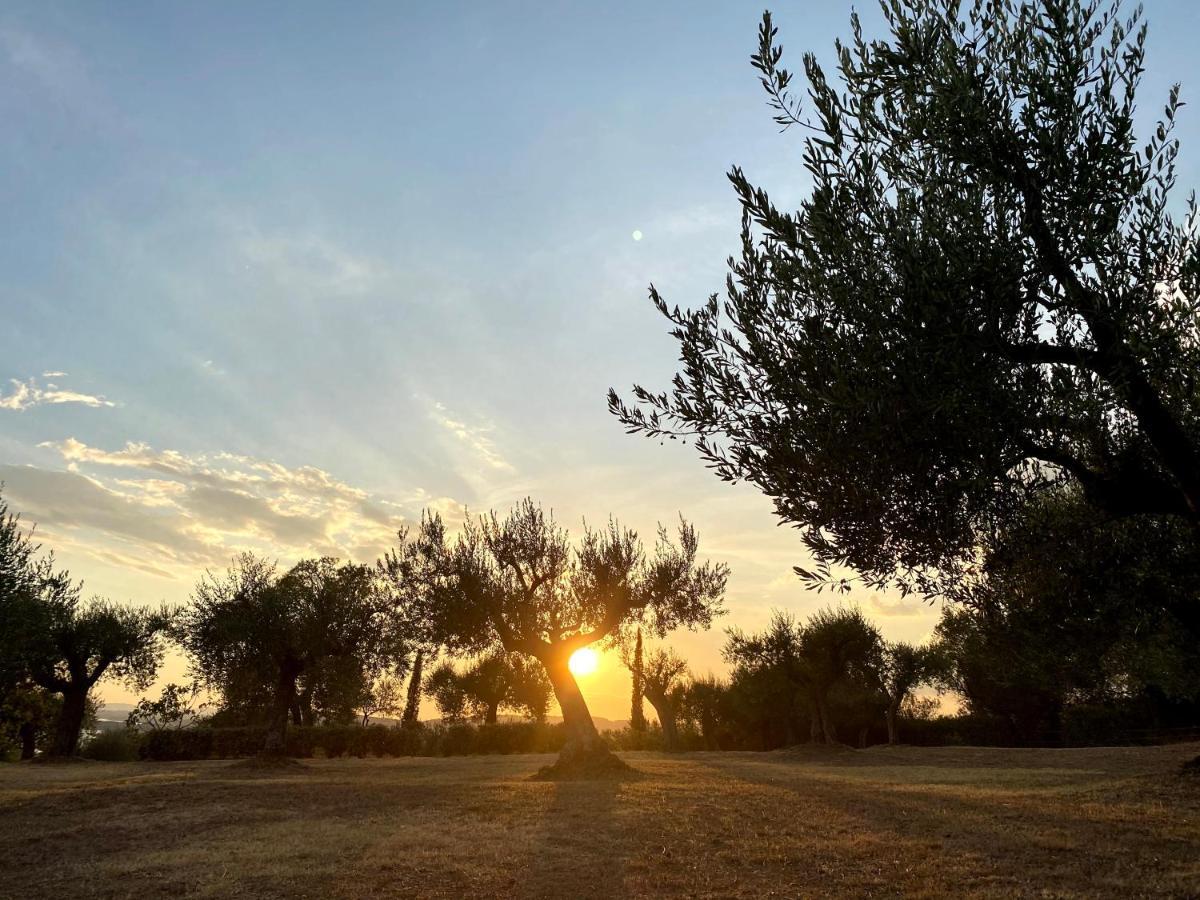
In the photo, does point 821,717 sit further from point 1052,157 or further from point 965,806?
point 1052,157

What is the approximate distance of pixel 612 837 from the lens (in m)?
13.9

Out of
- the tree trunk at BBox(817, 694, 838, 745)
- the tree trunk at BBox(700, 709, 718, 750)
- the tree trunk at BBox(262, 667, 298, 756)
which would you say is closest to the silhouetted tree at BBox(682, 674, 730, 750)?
the tree trunk at BBox(700, 709, 718, 750)

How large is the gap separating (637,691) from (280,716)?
31.1 m

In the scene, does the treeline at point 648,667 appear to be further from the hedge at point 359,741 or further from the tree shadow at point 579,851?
the tree shadow at point 579,851

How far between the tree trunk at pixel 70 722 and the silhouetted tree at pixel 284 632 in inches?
460

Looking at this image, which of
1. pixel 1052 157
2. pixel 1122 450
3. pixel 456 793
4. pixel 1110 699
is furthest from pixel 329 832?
pixel 1110 699

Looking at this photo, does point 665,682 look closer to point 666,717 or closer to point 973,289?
point 666,717

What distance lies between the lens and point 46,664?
39.5m

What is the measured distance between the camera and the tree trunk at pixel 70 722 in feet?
129

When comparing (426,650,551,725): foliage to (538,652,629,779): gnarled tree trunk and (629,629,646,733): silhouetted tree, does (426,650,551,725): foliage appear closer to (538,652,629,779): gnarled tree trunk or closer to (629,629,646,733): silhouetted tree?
(629,629,646,733): silhouetted tree

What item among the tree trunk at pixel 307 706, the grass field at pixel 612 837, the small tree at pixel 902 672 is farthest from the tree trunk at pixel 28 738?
the small tree at pixel 902 672

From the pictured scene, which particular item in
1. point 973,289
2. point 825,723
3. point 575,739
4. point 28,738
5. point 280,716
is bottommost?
point 28,738

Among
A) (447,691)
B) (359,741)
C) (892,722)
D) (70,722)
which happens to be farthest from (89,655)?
(892,722)

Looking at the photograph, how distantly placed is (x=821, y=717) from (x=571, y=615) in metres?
21.0
